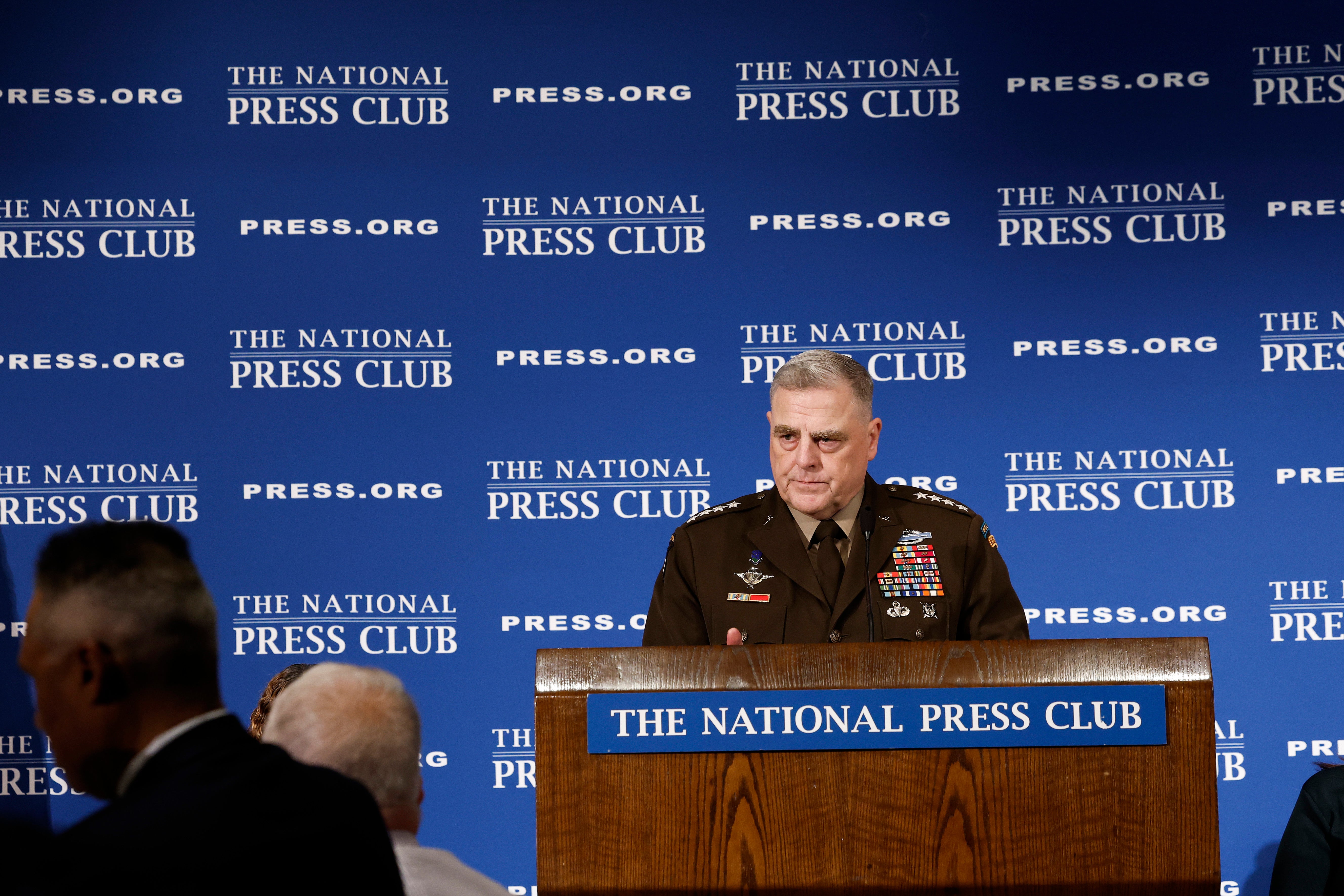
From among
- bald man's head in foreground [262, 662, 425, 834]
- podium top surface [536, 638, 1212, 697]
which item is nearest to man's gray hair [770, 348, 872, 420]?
podium top surface [536, 638, 1212, 697]

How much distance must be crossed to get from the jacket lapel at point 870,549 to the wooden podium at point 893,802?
720 mm

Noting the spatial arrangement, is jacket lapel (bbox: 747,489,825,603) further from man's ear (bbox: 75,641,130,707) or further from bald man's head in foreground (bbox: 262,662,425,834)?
man's ear (bbox: 75,641,130,707)

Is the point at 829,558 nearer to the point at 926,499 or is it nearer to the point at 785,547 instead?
the point at 785,547

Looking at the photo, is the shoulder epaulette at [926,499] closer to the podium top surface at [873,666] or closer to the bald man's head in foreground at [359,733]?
the podium top surface at [873,666]

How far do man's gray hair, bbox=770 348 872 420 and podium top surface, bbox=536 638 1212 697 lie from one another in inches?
34.3

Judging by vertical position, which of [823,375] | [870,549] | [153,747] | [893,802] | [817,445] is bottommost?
[893,802]

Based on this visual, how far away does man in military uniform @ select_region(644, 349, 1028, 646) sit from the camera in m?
2.19

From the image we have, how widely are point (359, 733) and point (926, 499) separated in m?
1.30

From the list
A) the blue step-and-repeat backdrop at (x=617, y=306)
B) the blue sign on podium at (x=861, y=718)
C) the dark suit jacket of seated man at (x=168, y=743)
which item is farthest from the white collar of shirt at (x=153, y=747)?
the blue step-and-repeat backdrop at (x=617, y=306)

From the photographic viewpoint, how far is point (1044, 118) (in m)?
3.34

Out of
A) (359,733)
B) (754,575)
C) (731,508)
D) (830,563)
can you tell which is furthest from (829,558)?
(359,733)

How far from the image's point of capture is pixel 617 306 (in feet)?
10.9

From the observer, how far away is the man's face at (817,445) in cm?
222

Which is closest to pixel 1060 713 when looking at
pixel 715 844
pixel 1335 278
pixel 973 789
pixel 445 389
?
pixel 973 789
